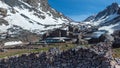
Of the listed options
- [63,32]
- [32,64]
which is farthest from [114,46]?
[63,32]

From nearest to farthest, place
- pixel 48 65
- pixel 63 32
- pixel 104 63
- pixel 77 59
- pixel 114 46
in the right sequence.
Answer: pixel 104 63 → pixel 77 59 → pixel 48 65 → pixel 114 46 → pixel 63 32

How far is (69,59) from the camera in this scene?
19.0m

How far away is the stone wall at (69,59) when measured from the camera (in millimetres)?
17625

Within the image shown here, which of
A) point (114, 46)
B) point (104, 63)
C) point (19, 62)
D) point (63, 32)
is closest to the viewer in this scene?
point (104, 63)

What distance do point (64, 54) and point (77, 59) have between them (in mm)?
933

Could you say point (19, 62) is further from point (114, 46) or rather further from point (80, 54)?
point (114, 46)

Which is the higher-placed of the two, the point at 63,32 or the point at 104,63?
the point at 63,32

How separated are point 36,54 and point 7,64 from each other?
253 cm

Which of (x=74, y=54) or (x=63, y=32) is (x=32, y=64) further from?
(x=63, y=32)

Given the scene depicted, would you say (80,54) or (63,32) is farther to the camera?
(63,32)

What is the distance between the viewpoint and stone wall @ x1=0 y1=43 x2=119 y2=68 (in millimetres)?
17625

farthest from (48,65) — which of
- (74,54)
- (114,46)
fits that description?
(114,46)

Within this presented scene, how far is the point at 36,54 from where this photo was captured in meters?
20.6

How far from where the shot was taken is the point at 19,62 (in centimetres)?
2147
